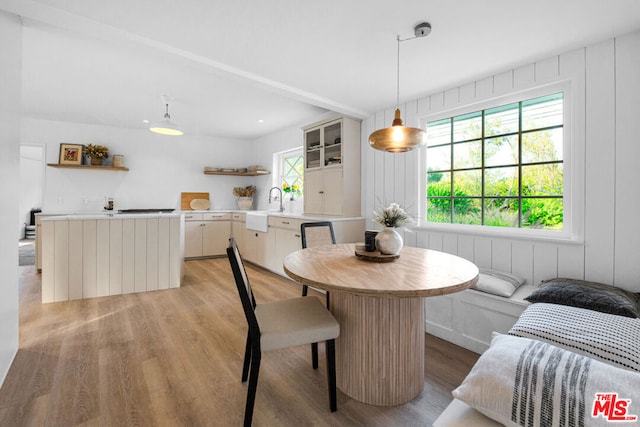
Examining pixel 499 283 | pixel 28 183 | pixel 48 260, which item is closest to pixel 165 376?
pixel 48 260

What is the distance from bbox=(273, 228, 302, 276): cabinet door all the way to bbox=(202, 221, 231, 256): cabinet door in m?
1.75

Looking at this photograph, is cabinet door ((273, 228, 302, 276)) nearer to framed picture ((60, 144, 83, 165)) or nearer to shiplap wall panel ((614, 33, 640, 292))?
shiplap wall panel ((614, 33, 640, 292))

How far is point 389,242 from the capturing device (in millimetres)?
1835

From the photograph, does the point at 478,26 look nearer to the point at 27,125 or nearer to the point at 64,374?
the point at 64,374

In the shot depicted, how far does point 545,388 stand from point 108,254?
3944 millimetres

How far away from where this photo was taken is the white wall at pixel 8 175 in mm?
1671

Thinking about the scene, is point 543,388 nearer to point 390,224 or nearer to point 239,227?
point 390,224

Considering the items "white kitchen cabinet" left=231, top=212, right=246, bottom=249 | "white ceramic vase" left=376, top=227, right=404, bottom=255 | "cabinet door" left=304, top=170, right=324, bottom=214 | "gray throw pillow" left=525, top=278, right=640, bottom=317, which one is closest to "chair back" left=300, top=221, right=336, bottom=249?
"white ceramic vase" left=376, top=227, right=404, bottom=255

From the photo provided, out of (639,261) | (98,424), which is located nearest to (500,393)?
(98,424)

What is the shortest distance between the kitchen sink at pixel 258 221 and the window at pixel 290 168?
0.82 m

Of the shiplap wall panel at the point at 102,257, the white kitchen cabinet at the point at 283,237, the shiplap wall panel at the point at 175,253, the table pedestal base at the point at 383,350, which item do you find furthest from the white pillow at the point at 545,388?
the shiplap wall panel at the point at 102,257

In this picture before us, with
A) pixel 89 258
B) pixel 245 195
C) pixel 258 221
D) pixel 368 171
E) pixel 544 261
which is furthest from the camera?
pixel 245 195

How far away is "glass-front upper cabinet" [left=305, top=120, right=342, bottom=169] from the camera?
12.8 ft

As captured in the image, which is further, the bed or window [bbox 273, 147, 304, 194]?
window [bbox 273, 147, 304, 194]
